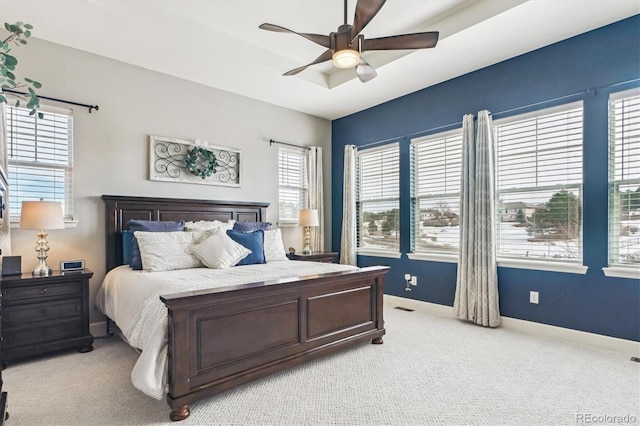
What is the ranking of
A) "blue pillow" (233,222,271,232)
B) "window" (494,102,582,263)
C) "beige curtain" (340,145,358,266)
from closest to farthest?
1. "window" (494,102,582,263)
2. "blue pillow" (233,222,271,232)
3. "beige curtain" (340,145,358,266)

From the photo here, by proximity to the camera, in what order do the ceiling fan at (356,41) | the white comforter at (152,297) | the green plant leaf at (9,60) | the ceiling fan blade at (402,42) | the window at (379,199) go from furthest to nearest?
the window at (379,199) → the ceiling fan blade at (402,42) → the ceiling fan at (356,41) → the white comforter at (152,297) → the green plant leaf at (9,60)

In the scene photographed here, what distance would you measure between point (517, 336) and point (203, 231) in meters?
3.39

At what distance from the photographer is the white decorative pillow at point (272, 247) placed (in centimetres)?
410

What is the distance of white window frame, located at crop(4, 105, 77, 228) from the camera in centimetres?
331

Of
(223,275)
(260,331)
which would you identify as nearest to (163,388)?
(260,331)

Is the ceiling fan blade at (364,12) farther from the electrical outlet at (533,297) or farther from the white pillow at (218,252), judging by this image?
the electrical outlet at (533,297)

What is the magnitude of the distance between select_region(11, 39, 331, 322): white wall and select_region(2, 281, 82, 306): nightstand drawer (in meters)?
0.55

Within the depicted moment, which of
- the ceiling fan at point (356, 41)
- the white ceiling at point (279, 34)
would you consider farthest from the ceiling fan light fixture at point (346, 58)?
the white ceiling at point (279, 34)

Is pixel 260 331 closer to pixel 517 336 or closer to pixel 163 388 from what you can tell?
pixel 163 388

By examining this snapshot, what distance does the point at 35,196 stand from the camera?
345 centimetres

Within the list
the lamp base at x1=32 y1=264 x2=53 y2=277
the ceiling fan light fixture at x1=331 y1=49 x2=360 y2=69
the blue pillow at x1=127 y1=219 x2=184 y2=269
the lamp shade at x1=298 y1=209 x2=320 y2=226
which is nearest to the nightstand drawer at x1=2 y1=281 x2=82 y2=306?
the lamp base at x1=32 y1=264 x2=53 y2=277

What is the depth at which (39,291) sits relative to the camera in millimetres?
2994

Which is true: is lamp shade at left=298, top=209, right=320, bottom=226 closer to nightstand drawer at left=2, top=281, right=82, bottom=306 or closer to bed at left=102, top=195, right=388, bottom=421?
bed at left=102, top=195, right=388, bottom=421

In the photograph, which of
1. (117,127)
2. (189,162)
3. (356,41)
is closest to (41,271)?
(117,127)
